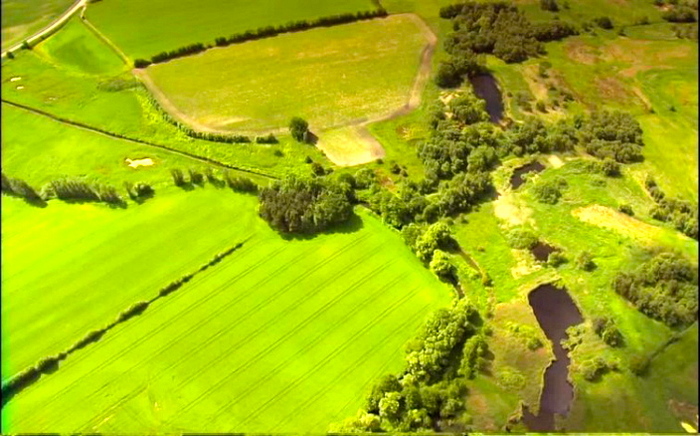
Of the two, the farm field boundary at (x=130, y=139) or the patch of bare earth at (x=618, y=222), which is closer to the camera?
the patch of bare earth at (x=618, y=222)

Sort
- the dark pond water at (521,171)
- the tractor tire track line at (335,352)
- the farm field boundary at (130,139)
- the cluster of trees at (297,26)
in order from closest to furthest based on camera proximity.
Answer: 1. the tractor tire track line at (335,352)
2. the farm field boundary at (130,139)
3. the dark pond water at (521,171)
4. the cluster of trees at (297,26)

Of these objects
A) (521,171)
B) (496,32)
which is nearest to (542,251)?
(521,171)

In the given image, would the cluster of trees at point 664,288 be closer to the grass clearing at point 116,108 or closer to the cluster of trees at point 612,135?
the cluster of trees at point 612,135

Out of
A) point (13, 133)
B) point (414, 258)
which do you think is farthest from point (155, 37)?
point (414, 258)

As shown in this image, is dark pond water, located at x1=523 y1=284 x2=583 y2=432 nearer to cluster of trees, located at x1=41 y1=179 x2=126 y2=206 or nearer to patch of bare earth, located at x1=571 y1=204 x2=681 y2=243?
patch of bare earth, located at x1=571 y1=204 x2=681 y2=243

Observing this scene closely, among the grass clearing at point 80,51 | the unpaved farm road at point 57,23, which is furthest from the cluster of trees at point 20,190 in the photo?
the unpaved farm road at point 57,23

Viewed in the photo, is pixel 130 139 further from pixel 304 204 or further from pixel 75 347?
pixel 75 347

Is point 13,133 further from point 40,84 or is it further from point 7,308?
point 7,308
